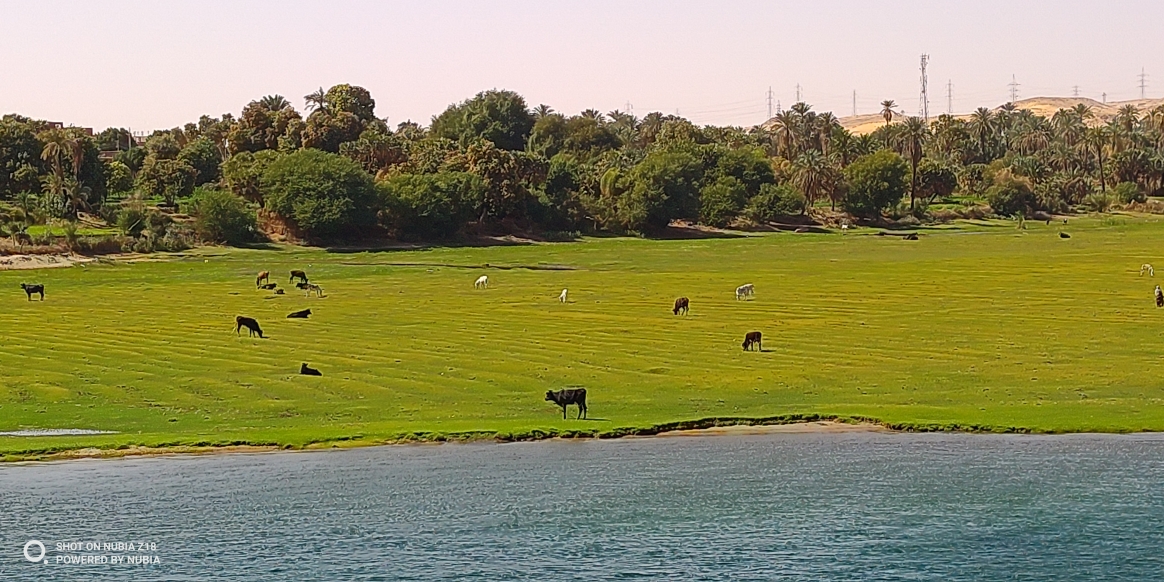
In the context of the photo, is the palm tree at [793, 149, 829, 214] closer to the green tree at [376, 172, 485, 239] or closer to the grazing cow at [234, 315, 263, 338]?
the green tree at [376, 172, 485, 239]

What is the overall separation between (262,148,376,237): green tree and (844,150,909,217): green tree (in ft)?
194

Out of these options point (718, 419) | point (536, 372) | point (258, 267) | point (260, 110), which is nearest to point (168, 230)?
point (258, 267)

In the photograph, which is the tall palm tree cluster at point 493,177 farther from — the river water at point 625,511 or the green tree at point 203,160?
the river water at point 625,511

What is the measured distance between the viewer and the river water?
72.7ft

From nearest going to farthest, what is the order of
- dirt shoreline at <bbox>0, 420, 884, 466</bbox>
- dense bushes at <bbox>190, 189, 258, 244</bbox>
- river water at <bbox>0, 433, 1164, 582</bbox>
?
river water at <bbox>0, 433, 1164, 582</bbox>
dirt shoreline at <bbox>0, 420, 884, 466</bbox>
dense bushes at <bbox>190, 189, 258, 244</bbox>

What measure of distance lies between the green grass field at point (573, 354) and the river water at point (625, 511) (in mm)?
2595

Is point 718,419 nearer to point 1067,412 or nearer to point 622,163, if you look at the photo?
point 1067,412

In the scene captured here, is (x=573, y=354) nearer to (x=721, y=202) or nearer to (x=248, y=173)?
(x=248, y=173)

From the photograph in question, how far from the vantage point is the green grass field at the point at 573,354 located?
34875 mm

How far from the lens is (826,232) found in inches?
5969

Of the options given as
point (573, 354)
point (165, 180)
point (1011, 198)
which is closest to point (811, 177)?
point (1011, 198)

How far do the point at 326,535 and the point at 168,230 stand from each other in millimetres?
99644

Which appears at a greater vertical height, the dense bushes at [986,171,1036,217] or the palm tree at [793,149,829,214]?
the palm tree at [793,149,829,214]

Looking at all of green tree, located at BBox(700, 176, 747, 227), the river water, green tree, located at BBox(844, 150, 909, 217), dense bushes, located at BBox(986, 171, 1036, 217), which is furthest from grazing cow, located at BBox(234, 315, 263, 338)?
dense bushes, located at BBox(986, 171, 1036, 217)
